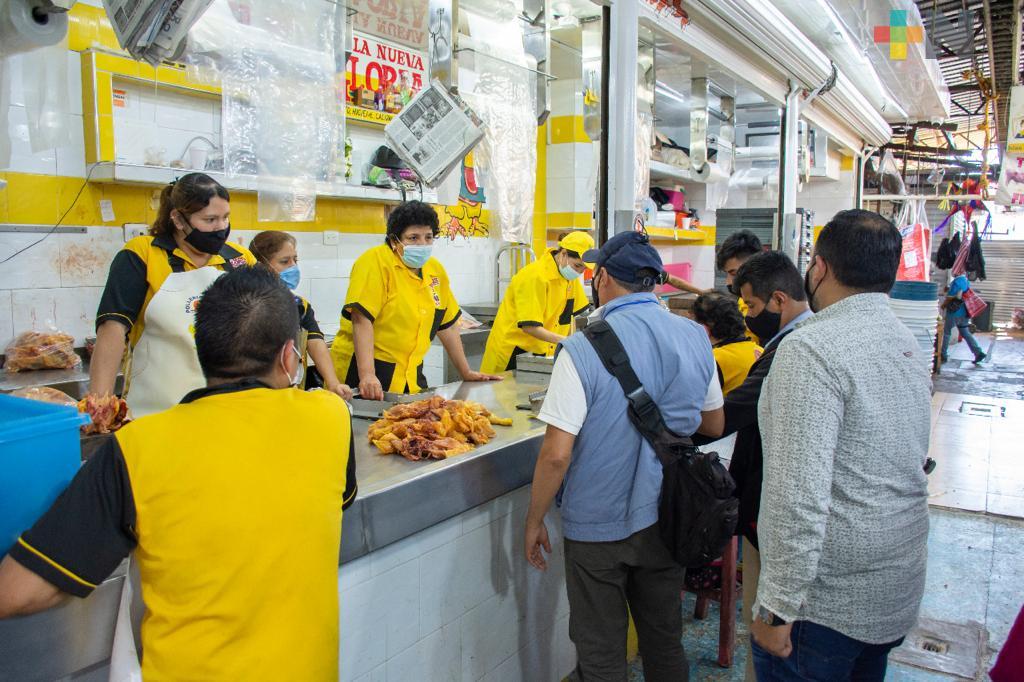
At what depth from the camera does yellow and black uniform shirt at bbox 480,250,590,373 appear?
14.7 ft

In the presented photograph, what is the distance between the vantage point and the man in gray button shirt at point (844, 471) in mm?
1631

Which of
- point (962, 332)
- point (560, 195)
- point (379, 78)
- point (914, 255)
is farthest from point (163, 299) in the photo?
point (962, 332)

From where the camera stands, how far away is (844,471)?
5.51 feet

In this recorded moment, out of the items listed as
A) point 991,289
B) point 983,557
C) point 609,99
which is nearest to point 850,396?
point 609,99

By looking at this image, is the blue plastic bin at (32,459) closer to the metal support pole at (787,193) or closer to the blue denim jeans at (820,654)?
the blue denim jeans at (820,654)

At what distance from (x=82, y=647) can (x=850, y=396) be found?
1620 millimetres

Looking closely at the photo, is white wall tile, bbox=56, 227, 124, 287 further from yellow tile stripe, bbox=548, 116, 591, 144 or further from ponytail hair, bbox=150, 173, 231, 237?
yellow tile stripe, bbox=548, 116, 591, 144

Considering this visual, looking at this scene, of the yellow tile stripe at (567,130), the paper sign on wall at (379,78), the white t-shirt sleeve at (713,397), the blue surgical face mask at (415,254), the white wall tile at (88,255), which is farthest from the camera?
the yellow tile stripe at (567,130)

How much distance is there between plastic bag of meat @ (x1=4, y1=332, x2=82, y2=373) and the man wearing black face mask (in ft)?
9.91

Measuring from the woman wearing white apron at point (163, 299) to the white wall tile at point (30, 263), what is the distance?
1.56m

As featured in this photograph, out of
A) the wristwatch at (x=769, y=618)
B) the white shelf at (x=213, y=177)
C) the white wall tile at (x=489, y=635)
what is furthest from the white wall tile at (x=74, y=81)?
the wristwatch at (x=769, y=618)

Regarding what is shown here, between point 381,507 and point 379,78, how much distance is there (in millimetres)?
4370

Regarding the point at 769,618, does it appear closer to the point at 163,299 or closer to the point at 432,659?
the point at 432,659

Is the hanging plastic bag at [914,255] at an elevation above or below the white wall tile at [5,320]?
above
